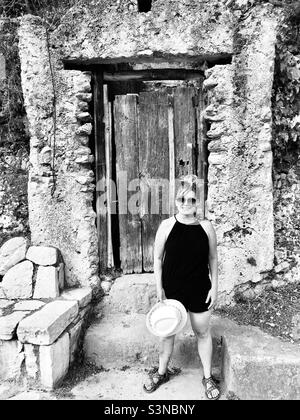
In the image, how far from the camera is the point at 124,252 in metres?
4.18

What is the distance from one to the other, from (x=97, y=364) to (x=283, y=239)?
7.40ft

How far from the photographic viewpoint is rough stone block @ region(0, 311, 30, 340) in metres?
3.07

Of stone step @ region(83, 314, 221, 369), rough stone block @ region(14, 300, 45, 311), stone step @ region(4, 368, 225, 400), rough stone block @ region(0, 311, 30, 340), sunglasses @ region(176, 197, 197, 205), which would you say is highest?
sunglasses @ region(176, 197, 197, 205)

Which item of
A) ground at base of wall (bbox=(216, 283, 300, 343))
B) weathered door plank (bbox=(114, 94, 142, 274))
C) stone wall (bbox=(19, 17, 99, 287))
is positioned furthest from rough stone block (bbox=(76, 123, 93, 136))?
ground at base of wall (bbox=(216, 283, 300, 343))

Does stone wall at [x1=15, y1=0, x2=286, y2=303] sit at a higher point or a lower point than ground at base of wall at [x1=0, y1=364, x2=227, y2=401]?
higher

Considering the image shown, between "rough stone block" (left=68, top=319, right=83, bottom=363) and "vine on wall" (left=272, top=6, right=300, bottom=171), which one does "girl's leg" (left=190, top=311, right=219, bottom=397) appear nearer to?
"rough stone block" (left=68, top=319, right=83, bottom=363)

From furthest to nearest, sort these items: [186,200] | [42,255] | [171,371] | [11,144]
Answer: [11,144] → [42,255] → [171,371] → [186,200]

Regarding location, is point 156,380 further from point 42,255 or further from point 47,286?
point 42,255

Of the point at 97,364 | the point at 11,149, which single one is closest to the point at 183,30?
the point at 11,149

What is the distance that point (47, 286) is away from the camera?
12.1 ft

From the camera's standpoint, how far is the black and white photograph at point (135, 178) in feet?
11.0

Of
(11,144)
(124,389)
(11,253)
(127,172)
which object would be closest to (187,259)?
(124,389)

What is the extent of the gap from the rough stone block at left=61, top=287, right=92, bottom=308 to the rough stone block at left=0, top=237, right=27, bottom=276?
23.1 inches

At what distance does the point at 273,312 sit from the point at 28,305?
2.34 meters
